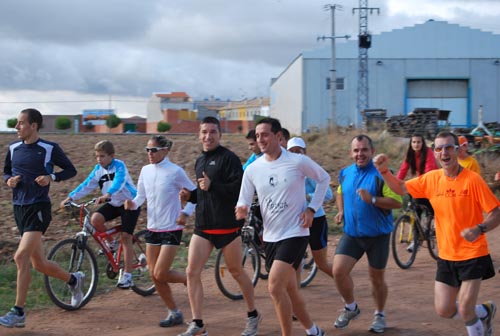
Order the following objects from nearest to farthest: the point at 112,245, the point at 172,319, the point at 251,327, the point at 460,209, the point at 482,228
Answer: the point at 482,228 → the point at 460,209 → the point at 251,327 → the point at 172,319 → the point at 112,245

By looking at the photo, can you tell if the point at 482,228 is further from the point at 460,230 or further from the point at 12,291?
the point at 12,291

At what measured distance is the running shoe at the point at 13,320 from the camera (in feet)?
22.5

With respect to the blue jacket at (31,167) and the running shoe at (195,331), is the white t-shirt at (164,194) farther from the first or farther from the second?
the running shoe at (195,331)

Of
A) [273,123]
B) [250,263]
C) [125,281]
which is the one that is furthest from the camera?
[250,263]

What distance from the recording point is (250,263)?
8992mm

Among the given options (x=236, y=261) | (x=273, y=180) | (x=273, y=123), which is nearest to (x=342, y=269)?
(x=236, y=261)

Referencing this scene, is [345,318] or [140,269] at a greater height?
[140,269]

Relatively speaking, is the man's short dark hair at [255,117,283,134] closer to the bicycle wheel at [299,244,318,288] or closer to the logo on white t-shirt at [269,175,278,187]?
the logo on white t-shirt at [269,175,278,187]

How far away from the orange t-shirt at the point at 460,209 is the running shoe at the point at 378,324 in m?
1.33

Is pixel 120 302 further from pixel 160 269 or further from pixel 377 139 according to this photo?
pixel 377 139

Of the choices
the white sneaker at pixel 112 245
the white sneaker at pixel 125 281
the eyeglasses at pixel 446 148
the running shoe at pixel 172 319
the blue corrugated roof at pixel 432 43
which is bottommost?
the running shoe at pixel 172 319

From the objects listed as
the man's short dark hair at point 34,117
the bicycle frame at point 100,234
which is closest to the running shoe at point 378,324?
the bicycle frame at point 100,234

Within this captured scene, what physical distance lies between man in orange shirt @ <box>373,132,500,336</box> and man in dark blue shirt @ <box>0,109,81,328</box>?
3.79 metres

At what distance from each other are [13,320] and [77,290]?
984 mm
